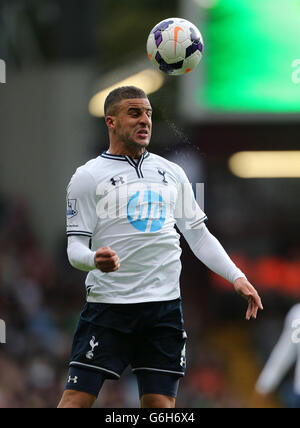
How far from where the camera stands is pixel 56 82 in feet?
47.6

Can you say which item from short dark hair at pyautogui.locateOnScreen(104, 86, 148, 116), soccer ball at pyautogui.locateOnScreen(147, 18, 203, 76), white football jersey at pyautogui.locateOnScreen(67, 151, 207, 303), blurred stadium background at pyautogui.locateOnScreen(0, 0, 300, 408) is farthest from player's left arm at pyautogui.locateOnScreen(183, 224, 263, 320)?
blurred stadium background at pyautogui.locateOnScreen(0, 0, 300, 408)

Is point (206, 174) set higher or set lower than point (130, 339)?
higher

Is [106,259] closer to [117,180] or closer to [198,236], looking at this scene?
[117,180]

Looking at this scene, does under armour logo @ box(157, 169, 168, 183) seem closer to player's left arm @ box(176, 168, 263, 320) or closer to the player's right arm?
player's left arm @ box(176, 168, 263, 320)

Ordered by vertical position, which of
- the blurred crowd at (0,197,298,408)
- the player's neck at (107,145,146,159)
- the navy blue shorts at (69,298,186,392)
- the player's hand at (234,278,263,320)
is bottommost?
the blurred crowd at (0,197,298,408)

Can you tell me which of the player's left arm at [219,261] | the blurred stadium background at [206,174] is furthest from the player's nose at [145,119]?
the blurred stadium background at [206,174]

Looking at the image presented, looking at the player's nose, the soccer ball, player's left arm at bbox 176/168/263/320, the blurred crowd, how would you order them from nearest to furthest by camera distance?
the player's nose → player's left arm at bbox 176/168/263/320 → the soccer ball → the blurred crowd

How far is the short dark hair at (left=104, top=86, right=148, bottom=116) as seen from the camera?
4.60 m

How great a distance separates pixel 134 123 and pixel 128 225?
499 mm

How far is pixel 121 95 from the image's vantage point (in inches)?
181

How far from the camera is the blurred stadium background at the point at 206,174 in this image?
1077 cm

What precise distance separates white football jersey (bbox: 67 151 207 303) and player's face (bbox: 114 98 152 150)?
0.11 m

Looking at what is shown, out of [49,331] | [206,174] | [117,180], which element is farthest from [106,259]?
[49,331]

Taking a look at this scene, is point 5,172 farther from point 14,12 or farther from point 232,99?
point 232,99
